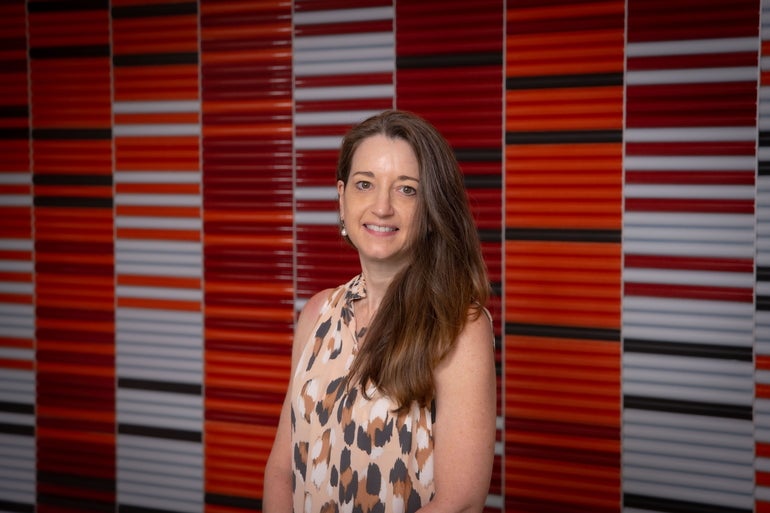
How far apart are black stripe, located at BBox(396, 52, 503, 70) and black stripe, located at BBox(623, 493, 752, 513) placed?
142cm

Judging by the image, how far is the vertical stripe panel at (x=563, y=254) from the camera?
2.36 metres

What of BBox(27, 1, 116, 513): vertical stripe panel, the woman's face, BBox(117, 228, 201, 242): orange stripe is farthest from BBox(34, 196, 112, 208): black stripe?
the woman's face

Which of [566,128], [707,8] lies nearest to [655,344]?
[566,128]

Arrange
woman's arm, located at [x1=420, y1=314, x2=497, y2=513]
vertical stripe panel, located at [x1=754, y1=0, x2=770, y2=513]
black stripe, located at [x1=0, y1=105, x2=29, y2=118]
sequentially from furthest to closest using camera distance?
black stripe, located at [x1=0, y1=105, x2=29, y2=118], vertical stripe panel, located at [x1=754, y1=0, x2=770, y2=513], woman's arm, located at [x1=420, y1=314, x2=497, y2=513]

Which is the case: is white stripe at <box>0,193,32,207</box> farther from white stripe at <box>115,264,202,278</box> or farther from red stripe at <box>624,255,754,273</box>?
red stripe at <box>624,255,754,273</box>

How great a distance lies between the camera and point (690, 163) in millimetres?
2270

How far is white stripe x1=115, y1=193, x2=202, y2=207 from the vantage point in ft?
9.38

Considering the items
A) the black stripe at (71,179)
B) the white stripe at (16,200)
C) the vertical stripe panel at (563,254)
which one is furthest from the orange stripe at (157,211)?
the vertical stripe panel at (563,254)

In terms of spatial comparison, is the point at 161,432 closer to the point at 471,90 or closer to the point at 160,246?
the point at 160,246

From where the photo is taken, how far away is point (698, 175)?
2262mm

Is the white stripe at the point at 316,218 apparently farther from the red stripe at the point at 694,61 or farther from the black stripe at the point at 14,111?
the black stripe at the point at 14,111

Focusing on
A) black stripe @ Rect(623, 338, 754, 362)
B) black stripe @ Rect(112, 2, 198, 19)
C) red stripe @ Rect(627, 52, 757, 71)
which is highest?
black stripe @ Rect(112, 2, 198, 19)

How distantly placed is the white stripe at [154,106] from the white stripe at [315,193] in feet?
1.65

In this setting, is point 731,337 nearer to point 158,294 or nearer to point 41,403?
point 158,294
